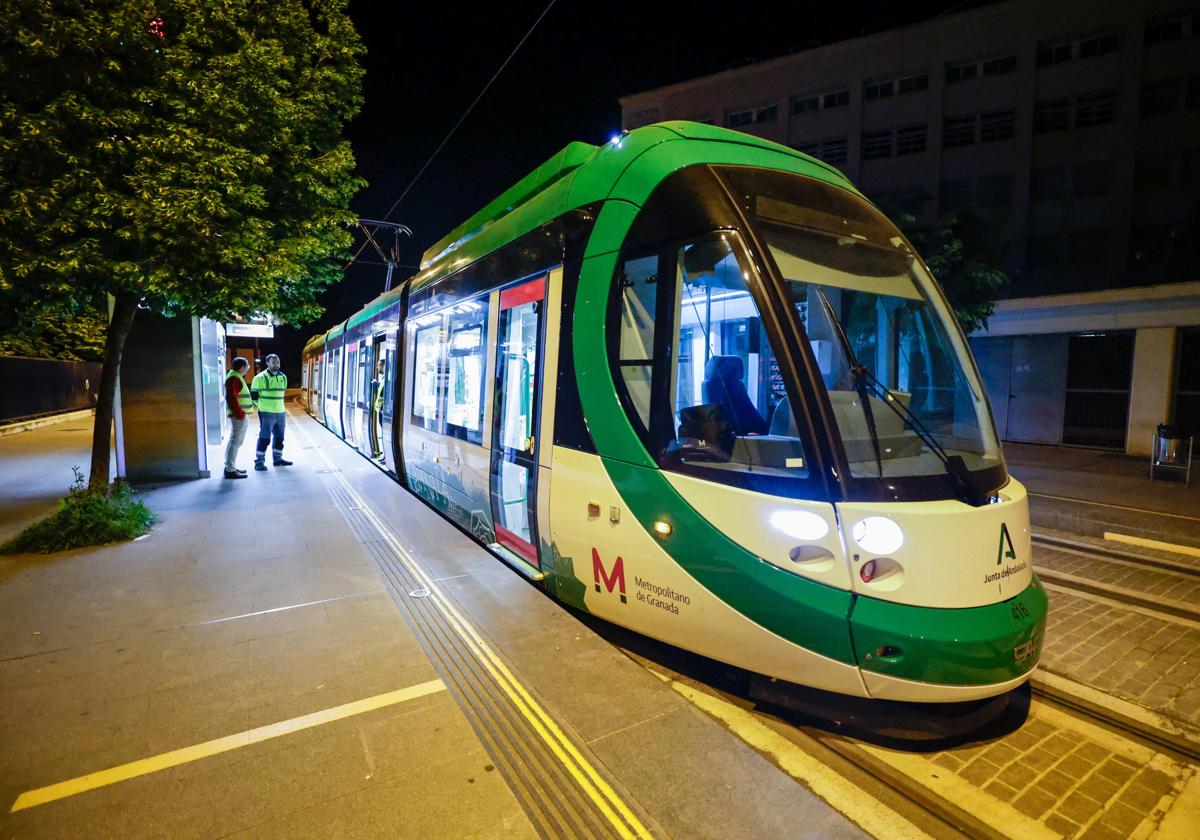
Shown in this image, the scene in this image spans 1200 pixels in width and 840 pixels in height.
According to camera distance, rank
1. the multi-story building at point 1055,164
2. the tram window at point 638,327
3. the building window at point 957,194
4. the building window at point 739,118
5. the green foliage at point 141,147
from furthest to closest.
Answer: the building window at point 739,118
the building window at point 957,194
the multi-story building at point 1055,164
the green foliage at point 141,147
the tram window at point 638,327

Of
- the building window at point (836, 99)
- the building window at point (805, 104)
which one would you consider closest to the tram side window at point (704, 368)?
the building window at point (836, 99)

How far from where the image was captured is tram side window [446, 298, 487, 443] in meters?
5.58

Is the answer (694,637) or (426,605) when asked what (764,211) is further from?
(426,605)

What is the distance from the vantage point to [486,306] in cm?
557

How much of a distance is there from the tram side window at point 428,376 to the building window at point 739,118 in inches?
1061

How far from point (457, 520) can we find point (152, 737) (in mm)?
3820

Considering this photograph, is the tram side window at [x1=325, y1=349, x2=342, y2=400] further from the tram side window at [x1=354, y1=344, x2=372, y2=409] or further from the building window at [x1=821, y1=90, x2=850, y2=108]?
the building window at [x1=821, y1=90, x2=850, y2=108]

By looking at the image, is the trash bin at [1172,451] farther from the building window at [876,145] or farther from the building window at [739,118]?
the building window at [739,118]

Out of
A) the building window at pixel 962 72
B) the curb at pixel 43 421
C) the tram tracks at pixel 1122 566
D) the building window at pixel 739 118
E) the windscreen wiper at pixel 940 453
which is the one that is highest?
the building window at pixel 739 118

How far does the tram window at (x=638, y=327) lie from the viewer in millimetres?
3422

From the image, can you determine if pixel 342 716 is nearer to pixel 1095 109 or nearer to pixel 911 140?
pixel 1095 109

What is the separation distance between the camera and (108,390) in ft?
22.4

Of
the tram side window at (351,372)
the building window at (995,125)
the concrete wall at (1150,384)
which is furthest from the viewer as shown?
the building window at (995,125)

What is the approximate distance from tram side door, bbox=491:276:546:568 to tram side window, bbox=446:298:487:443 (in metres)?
0.44
